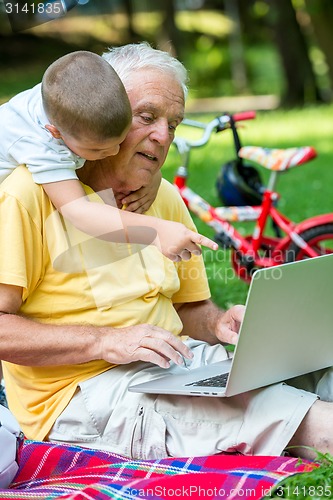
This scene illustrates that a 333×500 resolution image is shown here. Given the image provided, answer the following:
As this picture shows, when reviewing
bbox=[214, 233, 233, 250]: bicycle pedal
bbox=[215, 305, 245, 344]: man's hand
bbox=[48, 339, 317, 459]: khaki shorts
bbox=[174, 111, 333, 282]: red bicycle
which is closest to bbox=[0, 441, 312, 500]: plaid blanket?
bbox=[48, 339, 317, 459]: khaki shorts

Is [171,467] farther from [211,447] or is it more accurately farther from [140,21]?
[140,21]

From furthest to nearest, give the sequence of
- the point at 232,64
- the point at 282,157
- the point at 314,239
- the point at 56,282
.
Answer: the point at 232,64, the point at 282,157, the point at 314,239, the point at 56,282

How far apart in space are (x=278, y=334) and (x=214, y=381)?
0.24m

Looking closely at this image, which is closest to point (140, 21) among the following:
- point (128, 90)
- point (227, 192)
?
point (227, 192)

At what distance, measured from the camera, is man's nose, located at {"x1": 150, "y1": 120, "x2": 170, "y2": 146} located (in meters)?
2.56

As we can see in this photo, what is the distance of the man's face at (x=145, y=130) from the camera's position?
256cm

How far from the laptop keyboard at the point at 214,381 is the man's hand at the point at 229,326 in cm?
26

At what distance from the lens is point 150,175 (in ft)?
8.55

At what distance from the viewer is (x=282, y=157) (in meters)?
5.23

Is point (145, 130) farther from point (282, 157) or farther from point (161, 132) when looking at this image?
point (282, 157)

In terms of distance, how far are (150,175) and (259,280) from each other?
652mm

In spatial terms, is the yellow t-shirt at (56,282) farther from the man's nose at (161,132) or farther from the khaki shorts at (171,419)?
the man's nose at (161,132)

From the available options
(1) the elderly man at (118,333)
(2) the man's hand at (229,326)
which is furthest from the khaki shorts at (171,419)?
(2) the man's hand at (229,326)

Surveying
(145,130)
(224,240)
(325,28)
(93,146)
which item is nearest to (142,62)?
(145,130)
